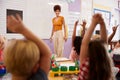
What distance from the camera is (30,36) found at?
2.69 ft

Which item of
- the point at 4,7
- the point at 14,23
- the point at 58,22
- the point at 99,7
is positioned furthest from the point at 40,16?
the point at 14,23

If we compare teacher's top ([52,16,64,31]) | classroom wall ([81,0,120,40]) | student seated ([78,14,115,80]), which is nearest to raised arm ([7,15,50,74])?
student seated ([78,14,115,80])

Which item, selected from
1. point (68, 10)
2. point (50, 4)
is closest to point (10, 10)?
point (50, 4)

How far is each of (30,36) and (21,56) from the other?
11 cm

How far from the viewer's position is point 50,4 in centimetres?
410

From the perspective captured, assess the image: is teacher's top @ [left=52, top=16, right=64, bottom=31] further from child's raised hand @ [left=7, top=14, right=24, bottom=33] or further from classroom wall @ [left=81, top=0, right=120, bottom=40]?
child's raised hand @ [left=7, top=14, right=24, bottom=33]

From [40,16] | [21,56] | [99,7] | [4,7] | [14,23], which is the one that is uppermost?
[99,7]

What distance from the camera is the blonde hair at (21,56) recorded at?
74 centimetres

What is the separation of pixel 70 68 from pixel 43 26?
2.20 metres

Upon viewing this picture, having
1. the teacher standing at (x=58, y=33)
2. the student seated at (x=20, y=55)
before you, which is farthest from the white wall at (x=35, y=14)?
the student seated at (x=20, y=55)

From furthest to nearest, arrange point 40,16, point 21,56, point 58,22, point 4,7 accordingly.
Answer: point 40,16 < point 58,22 < point 4,7 < point 21,56

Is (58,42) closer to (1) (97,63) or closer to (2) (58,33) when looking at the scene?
(2) (58,33)

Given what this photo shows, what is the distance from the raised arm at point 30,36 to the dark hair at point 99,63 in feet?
0.74

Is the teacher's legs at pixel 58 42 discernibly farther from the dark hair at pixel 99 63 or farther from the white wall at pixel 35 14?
the dark hair at pixel 99 63
